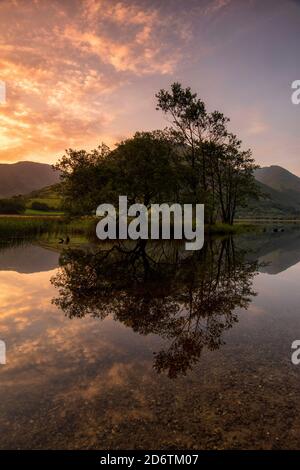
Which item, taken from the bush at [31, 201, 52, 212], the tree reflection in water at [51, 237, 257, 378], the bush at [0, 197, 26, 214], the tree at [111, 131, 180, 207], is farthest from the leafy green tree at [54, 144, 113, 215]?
the bush at [31, 201, 52, 212]

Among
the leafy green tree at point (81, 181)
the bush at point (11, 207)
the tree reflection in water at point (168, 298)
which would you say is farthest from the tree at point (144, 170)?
the bush at point (11, 207)

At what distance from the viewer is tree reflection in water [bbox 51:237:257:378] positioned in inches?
374

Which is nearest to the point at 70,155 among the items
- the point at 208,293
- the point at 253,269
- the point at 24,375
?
the point at 253,269

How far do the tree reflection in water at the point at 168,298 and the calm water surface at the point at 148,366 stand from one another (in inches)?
2.2

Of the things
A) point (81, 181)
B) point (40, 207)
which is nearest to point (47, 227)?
point (81, 181)

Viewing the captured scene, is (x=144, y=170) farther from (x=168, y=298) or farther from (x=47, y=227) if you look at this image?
(x=168, y=298)

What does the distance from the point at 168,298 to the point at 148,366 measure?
643 centimetres

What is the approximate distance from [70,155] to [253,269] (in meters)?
39.7

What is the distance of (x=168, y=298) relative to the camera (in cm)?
1419

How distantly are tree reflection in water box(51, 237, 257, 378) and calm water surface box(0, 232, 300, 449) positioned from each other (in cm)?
5

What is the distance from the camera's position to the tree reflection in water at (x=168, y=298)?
31.2ft
